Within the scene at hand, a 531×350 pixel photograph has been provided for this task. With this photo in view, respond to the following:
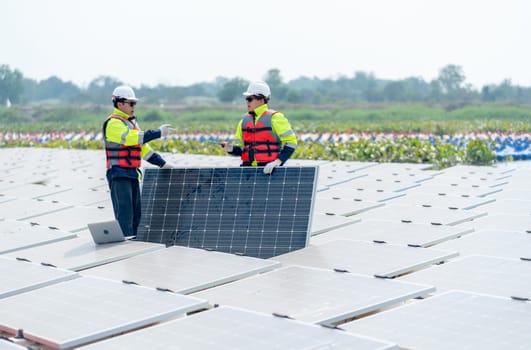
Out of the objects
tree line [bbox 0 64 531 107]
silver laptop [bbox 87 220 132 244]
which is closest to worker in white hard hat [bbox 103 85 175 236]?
silver laptop [bbox 87 220 132 244]

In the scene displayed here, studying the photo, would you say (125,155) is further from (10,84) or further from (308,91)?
(308,91)

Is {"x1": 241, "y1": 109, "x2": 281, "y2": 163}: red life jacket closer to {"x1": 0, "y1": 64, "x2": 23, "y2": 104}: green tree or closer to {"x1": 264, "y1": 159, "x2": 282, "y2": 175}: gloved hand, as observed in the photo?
{"x1": 264, "y1": 159, "x2": 282, "y2": 175}: gloved hand

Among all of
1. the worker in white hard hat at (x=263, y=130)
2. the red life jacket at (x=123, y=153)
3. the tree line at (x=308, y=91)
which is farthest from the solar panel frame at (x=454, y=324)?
the tree line at (x=308, y=91)

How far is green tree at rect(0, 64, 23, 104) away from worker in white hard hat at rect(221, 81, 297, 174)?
87.7 m

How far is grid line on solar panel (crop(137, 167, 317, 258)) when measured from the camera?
8.66 metres

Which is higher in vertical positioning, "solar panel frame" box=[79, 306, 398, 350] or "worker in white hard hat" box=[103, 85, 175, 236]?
"worker in white hard hat" box=[103, 85, 175, 236]

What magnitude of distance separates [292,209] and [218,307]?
276cm

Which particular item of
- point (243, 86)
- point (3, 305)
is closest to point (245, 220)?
point (3, 305)

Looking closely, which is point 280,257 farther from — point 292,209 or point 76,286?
point 76,286

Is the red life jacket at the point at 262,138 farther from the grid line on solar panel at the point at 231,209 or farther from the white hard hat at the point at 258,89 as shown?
the grid line on solar panel at the point at 231,209

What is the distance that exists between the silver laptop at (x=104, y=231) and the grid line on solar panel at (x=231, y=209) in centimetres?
47

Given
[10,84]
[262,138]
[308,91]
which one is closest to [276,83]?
[308,91]

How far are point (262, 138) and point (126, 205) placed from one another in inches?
64.0

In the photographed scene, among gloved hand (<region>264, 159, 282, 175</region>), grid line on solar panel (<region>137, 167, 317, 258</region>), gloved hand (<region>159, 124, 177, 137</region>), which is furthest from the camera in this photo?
gloved hand (<region>159, 124, 177, 137</region>)
